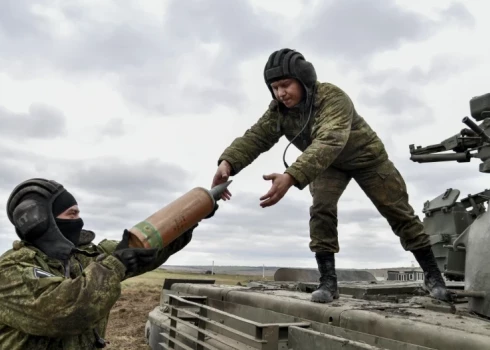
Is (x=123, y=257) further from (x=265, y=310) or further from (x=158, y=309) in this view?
(x=158, y=309)

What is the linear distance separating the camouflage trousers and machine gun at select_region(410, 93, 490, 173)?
86cm

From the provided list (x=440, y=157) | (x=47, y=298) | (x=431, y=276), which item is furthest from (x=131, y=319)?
(x=47, y=298)

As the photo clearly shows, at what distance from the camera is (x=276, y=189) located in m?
3.11

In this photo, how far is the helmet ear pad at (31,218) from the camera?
2660mm

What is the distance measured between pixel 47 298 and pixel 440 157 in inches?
219

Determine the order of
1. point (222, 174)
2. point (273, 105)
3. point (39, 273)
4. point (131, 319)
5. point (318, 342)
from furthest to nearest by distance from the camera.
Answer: point (131, 319)
point (273, 105)
point (222, 174)
point (318, 342)
point (39, 273)

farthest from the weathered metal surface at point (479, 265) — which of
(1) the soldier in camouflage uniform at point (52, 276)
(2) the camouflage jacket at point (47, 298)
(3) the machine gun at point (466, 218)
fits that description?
(2) the camouflage jacket at point (47, 298)

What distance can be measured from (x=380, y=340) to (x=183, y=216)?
3.89 ft

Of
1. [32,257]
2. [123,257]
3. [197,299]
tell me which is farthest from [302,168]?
[197,299]

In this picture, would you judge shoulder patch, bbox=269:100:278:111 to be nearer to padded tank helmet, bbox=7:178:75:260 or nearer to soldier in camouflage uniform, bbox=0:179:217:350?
soldier in camouflage uniform, bbox=0:179:217:350

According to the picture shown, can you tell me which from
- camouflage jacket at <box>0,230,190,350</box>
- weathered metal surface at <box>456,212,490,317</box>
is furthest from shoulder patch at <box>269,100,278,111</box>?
camouflage jacket at <box>0,230,190,350</box>

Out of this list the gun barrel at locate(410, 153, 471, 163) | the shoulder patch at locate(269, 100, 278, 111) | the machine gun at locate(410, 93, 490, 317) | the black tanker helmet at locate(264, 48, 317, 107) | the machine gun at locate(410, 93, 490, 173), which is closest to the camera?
the machine gun at locate(410, 93, 490, 317)

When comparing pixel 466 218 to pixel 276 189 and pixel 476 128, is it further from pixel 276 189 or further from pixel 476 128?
pixel 276 189

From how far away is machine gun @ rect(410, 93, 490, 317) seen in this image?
3.68m
